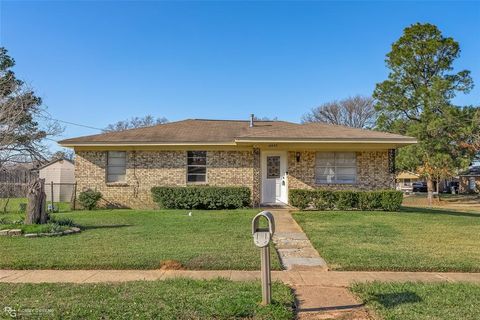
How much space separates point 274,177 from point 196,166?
338 cm

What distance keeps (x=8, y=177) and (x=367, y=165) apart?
15587 millimetres

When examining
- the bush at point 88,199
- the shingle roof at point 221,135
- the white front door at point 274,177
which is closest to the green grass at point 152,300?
the shingle roof at point 221,135

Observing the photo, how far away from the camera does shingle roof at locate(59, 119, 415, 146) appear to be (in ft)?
51.5

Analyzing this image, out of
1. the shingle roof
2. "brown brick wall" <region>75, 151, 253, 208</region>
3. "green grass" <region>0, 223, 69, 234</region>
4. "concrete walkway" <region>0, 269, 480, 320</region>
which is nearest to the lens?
"concrete walkway" <region>0, 269, 480, 320</region>

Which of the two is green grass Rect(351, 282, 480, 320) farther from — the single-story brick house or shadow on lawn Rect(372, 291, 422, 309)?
the single-story brick house

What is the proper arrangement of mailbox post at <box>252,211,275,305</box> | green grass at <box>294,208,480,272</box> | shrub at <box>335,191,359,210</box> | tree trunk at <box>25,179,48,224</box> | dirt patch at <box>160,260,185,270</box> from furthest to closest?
shrub at <box>335,191,359,210</box> → tree trunk at <box>25,179,48,224</box> → green grass at <box>294,208,480,272</box> → dirt patch at <box>160,260,185,270</box> → mailbox post at <box>252,211,275,305</box>

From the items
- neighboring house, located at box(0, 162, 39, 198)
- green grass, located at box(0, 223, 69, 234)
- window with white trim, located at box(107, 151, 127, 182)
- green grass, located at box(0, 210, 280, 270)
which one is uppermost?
window with white trim, located at box(107, 151, 127, 182)

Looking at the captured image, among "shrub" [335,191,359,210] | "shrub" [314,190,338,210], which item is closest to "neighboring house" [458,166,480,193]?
"shrub" [335,191,359,210]

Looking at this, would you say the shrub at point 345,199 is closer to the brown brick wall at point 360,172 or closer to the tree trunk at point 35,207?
the brown brick wall at point 360,172

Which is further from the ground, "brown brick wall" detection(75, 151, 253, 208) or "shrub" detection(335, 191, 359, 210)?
"brown brick wall" detection(75, 151, 253, 208)

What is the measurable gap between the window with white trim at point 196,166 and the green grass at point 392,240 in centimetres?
537

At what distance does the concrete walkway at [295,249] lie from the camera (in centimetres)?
700

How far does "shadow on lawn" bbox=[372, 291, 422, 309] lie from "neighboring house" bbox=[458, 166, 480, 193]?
175ft

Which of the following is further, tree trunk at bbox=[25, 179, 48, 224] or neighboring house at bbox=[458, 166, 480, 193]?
neighboring house at bbox=[458, 166, 480, 193]
